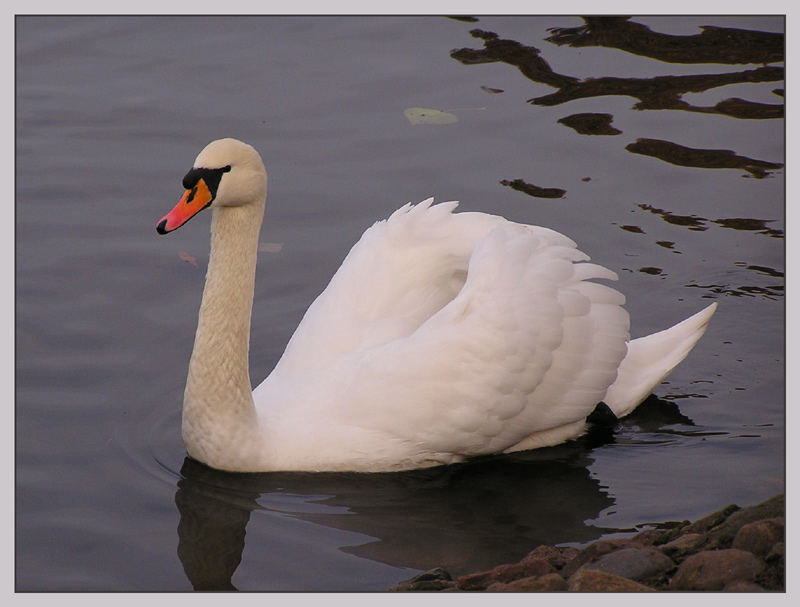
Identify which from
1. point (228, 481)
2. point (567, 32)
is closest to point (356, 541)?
point (228, 481)

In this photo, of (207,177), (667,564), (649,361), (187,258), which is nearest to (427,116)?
(187,258)

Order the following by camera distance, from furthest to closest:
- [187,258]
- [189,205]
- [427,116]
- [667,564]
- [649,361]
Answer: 1. [427,116]
2. [187,258]
3. [649,361]
4. [189,205]
5. [667,564]

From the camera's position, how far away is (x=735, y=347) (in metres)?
8.51

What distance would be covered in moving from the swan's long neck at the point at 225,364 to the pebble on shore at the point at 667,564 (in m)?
1.53

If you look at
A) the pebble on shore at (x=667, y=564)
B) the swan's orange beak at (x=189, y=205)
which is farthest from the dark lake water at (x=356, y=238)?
the swan's orange beak at (x=189, y=205)

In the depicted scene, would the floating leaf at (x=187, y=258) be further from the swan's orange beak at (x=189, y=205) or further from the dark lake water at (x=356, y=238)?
the swan's orange beak at (x=189, y=205)

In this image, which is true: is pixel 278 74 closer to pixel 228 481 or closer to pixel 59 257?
pixel 59 257

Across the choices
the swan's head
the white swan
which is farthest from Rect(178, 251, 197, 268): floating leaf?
the swan's head

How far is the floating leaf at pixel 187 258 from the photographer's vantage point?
9.43 m

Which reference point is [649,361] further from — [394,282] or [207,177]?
[207,177]

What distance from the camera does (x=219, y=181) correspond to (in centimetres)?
641

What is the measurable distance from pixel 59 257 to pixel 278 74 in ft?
13.1

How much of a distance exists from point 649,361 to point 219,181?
3.25m

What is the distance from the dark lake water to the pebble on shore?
0.49 metres
